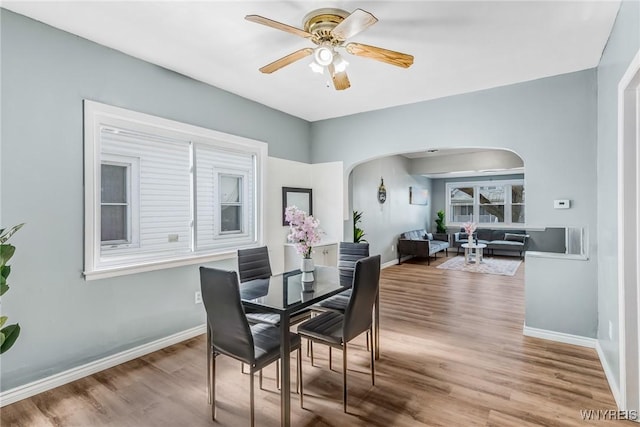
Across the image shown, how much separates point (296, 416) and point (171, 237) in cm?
221

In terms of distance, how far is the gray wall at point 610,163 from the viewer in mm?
2025

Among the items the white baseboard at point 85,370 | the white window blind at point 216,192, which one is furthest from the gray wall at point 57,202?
the white window blind at point 216,192

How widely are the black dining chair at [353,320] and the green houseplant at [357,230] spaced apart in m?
3.34

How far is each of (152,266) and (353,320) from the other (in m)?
2.04

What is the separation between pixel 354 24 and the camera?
6.57ft

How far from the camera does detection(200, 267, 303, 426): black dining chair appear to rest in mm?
1865

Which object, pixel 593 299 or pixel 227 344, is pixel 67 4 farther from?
pixel 593 299

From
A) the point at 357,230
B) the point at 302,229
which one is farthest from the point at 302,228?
the point at 357,230

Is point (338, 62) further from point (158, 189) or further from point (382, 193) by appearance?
point (382, 193)

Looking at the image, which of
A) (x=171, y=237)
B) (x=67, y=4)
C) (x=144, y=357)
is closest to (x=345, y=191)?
(x=171, y=237)

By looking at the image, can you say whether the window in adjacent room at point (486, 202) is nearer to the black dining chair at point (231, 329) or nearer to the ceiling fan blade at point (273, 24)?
the ceiling fan blade at point (273, 24)

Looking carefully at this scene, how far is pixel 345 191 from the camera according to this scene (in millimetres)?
4957

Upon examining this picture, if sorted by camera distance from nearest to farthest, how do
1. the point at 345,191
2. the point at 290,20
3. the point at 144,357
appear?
the point at 290,20 → the point at 144,357 → the point at 345,191

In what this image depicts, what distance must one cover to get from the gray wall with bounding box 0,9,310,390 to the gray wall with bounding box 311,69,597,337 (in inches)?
134
